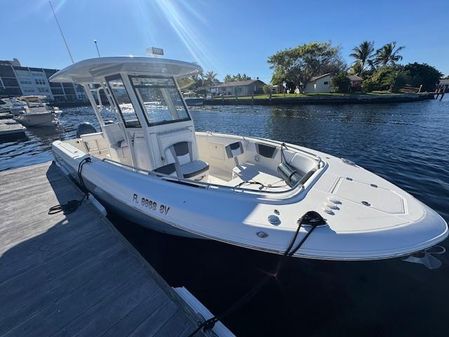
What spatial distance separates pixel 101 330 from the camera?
2105 millimetres

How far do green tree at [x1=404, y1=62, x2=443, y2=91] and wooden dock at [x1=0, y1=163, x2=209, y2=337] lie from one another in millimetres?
53902

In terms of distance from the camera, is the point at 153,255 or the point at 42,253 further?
the point at 153,255

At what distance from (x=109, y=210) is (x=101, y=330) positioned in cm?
295

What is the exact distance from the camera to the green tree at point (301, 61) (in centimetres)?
3700

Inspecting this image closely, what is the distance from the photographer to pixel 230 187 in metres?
2.86

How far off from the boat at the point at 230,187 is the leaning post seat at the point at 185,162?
2 cm

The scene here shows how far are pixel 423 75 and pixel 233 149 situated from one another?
53034mm

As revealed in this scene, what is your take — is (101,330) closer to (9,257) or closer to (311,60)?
(9,257)

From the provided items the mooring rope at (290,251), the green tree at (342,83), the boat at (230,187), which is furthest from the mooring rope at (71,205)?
the green tree at (342,83)

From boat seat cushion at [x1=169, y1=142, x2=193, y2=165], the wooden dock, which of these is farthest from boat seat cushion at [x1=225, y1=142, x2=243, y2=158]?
the wooden dock

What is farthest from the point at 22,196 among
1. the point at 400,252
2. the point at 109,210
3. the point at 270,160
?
the point at 400,252

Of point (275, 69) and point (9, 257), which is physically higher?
point (275, 69)

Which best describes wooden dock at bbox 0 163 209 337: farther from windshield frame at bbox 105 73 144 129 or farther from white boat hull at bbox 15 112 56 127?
white boat hull at bbox 15 112 56 127

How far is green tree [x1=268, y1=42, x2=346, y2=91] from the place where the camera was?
37.0m
